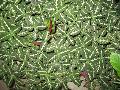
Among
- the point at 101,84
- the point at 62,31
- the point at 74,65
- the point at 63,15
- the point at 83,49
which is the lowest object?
the point at 101,84

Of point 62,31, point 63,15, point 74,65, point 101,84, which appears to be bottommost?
point 101,84

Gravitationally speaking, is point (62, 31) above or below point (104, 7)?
below

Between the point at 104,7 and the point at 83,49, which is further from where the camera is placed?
the point at 104,7

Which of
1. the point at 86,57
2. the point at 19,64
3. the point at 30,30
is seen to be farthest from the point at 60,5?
the point at 19,64

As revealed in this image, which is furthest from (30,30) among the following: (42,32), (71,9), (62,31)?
(71,9)

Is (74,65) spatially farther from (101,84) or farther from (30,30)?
(30,30)

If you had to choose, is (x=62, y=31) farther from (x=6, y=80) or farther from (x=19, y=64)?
(x=6, y=80)

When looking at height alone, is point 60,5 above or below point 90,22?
above
